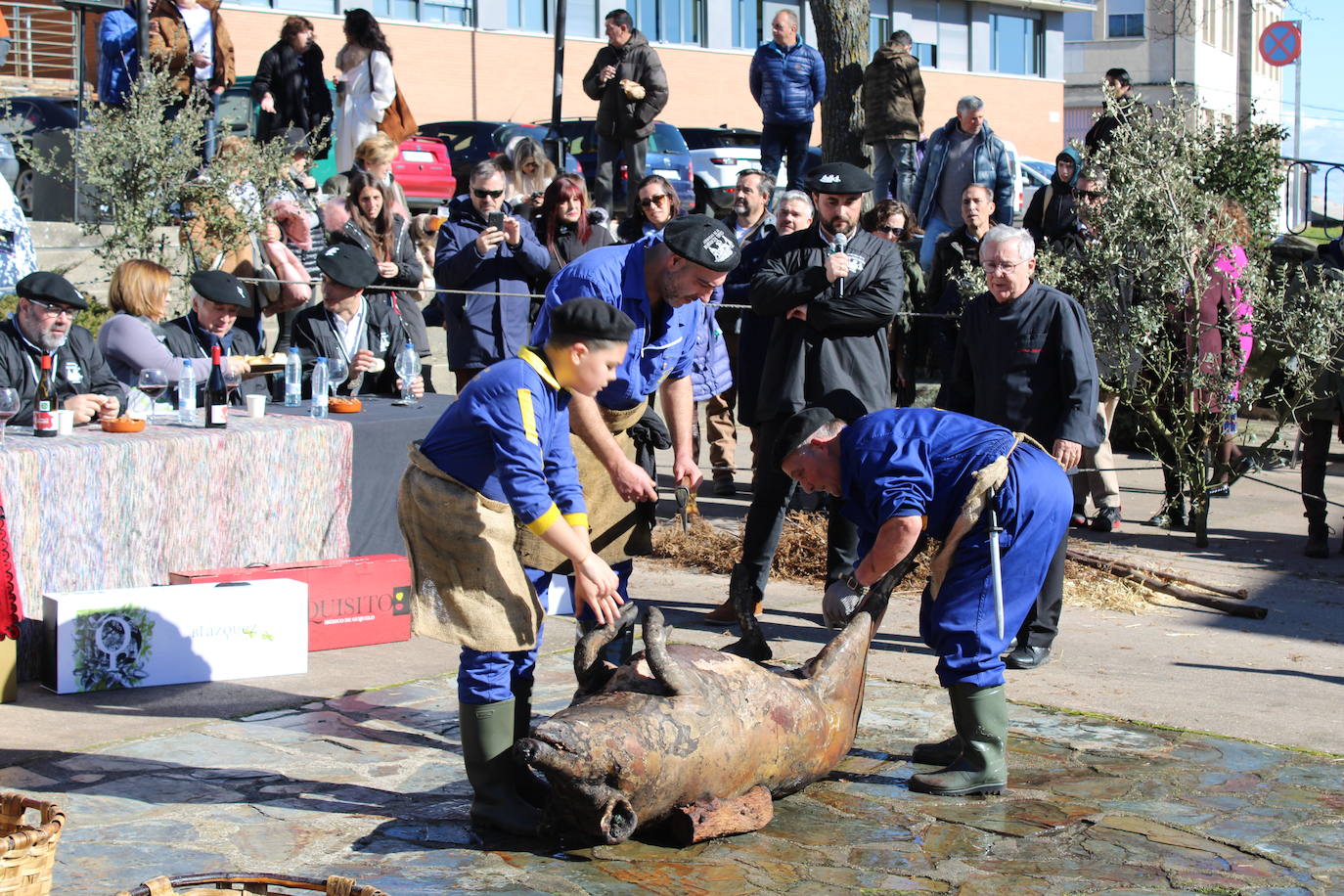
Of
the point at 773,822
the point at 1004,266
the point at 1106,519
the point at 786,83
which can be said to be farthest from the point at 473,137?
the point at 773,822

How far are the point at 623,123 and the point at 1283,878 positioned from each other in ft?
35.1

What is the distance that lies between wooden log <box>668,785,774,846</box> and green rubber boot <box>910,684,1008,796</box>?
2.32ft

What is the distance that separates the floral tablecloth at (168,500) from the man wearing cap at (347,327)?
0.92 meters

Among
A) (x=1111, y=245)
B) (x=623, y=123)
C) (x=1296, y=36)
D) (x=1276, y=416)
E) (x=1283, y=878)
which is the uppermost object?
(x=1296, y=36)

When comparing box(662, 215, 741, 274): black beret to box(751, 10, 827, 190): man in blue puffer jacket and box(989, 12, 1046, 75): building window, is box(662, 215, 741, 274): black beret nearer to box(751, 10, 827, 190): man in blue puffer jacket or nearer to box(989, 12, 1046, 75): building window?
box(751, 10, 827, 190): man in blue puffer jacket

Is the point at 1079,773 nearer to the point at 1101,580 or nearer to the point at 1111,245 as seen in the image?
the point at 1101,580

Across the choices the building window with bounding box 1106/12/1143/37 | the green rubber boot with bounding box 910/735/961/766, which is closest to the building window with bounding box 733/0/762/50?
the building window with bounding box 1106/12/1143/37

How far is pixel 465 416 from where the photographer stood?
4.46 metres

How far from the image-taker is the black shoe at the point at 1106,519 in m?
9.48

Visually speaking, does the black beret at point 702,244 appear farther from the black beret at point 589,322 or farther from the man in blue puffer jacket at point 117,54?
the man in blue puffer jacket at point 117,54

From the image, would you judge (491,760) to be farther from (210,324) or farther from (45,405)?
(210,324)

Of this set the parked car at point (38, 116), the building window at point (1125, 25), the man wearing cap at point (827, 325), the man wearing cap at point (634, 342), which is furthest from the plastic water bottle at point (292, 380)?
the building window at point (1125, 25)

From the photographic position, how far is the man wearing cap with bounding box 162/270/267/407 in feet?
25.7

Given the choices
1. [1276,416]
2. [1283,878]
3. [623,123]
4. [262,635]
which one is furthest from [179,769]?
[623,123]
